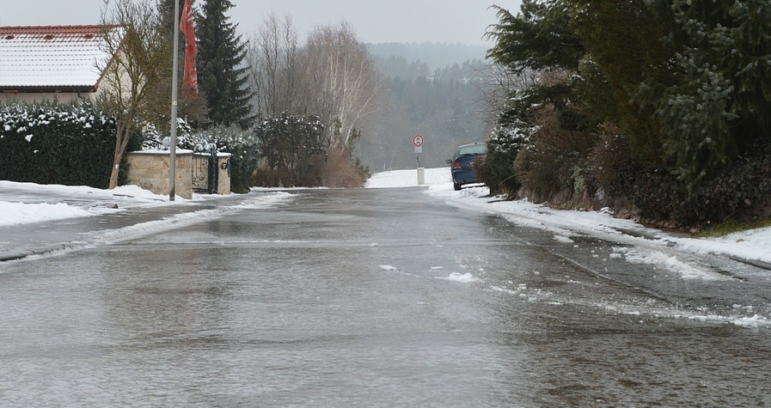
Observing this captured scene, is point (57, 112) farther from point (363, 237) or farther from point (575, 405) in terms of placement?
point (575, 405)

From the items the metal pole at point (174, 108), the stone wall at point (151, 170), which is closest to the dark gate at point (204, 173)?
the stone wall at point (151, 170)

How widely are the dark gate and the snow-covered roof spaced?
639 centimetres

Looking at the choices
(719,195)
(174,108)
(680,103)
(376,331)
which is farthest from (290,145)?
(376,331)

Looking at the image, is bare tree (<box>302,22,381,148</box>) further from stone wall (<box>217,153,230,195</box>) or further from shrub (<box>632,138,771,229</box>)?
shrub (<box>632,138,771,229</box>)

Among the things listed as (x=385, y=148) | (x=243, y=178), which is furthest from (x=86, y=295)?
(x=385, y=148)

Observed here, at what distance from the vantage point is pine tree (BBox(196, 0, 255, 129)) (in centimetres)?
5681

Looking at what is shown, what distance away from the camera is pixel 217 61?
56906 mm

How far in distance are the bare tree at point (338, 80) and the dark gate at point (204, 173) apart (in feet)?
117

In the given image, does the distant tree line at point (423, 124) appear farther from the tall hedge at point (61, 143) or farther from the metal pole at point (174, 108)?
the metal pole at point (174, 108)

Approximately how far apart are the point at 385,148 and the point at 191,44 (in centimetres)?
13116

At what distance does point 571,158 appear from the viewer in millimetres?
23766

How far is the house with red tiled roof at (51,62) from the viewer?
39.8 m

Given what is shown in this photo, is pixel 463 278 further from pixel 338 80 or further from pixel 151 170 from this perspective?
pixel 338 80

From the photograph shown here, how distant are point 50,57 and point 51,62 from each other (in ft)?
1.75
